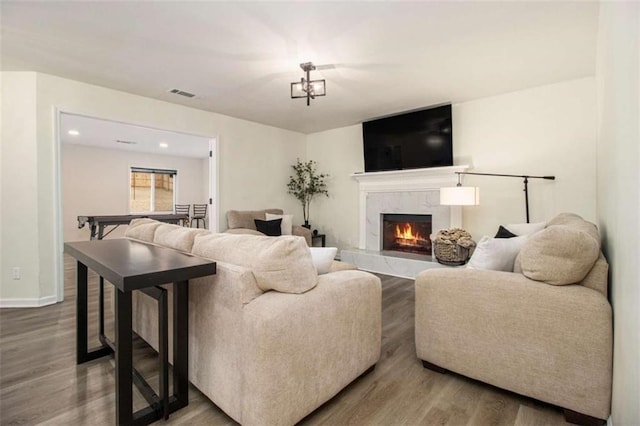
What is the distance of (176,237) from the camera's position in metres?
1.96

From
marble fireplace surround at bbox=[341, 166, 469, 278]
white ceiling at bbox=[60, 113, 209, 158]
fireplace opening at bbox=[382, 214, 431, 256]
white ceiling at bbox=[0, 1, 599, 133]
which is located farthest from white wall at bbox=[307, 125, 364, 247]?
white ceiling at bbox=[60, 113, 209, 158]

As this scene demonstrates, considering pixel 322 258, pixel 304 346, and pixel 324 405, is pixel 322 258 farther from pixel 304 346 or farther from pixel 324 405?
pixel 324 405

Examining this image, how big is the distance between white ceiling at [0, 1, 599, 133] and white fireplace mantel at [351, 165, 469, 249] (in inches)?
41.7

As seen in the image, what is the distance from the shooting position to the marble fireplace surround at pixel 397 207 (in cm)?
431

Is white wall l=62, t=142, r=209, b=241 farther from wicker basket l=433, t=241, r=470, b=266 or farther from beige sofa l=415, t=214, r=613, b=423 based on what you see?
beige sofa l=415, t=214, r=613, b=423

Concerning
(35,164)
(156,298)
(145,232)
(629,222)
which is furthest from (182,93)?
(629,222)

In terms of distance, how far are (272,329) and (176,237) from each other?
3.37 ft

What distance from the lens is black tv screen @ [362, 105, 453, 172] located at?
4.32 metres

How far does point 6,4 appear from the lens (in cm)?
215

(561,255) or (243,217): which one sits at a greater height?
(243,217)

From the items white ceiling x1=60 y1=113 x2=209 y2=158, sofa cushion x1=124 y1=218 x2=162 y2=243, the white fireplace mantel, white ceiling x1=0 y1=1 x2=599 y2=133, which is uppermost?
white ceiling x1=60 y1=113 x2=209 y2=158

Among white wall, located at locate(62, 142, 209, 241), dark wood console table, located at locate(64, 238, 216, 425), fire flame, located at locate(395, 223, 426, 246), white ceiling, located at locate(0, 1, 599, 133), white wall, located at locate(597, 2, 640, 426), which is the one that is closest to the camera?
white wall, located at locate(597, 2, 640, 426)

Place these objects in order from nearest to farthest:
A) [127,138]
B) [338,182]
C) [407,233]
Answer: [407,233] < [338,182] < [127,138]

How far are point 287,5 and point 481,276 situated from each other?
7.26 ft
